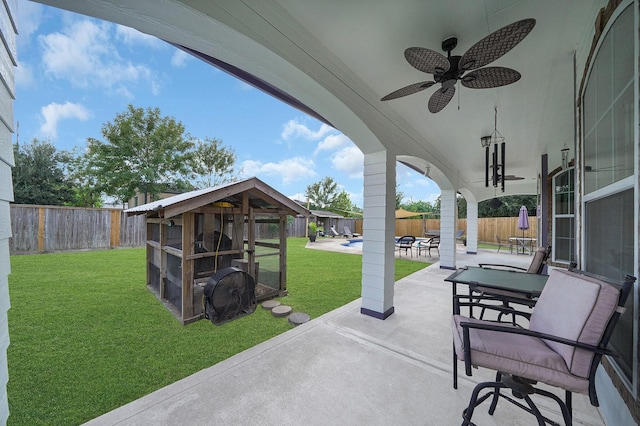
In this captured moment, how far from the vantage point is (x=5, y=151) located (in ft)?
3.44

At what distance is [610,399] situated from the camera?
5.09ft

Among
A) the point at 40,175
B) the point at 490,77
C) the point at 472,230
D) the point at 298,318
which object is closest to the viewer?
the point at 490,77

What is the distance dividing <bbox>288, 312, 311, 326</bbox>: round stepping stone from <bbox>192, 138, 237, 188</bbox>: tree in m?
17.1

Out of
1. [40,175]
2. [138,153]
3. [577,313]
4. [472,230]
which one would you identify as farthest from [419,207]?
[40,175]

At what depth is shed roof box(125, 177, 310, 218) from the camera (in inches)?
121

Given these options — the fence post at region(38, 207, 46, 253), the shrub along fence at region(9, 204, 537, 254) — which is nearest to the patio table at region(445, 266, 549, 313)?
the shrub along fence at region(9, 204, 537, 254)

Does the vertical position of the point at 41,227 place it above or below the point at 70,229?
above

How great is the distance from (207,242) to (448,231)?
647 cm

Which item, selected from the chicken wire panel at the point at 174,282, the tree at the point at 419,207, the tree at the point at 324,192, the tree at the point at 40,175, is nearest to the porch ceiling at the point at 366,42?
the chicken wire panel at the point at 174,282

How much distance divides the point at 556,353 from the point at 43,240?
41.6ft

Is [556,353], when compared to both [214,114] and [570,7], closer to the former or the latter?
[570,7]

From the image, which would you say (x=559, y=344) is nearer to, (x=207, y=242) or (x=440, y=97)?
(x=440, y=97)

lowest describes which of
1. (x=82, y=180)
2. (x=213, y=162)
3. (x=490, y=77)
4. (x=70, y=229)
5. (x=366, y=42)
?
(x=70, y=229)

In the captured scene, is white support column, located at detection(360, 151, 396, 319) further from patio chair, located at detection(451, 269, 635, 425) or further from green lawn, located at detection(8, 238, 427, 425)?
patio chair, located at detection(451, 269, 635, 425)
